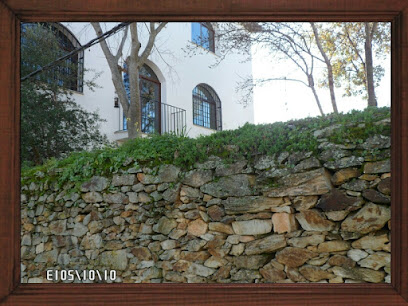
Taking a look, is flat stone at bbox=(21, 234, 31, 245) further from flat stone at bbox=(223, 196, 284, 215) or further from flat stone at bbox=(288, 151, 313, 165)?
flat stone at bbox=(288, 151, 313, 165)

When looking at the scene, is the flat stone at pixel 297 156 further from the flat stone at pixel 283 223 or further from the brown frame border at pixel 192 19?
the brown frame border at pixel 192 19

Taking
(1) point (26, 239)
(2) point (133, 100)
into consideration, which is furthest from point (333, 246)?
(1) point (26, 239)

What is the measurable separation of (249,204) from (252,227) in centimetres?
20

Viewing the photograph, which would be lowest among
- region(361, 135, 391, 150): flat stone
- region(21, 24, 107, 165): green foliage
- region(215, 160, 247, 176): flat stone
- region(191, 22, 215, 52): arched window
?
region(215, 160, 247, 176): flat stone

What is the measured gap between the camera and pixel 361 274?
2.81m

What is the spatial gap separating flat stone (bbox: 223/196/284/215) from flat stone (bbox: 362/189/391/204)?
0.68 metres

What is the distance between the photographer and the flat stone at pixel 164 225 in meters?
3.65

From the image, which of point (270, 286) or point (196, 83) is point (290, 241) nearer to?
point (270, 286)

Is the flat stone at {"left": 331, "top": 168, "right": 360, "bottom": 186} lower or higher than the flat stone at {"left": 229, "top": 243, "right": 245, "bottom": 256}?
higher

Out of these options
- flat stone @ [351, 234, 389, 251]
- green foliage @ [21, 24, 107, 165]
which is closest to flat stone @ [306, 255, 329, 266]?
flat stone @ [351, 234, 389, 251]

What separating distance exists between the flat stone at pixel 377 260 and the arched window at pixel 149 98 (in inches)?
155

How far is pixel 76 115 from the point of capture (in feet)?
18.9

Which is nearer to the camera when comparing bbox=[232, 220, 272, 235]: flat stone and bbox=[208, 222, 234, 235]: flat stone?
bbox=[232, 220, 272, 235]: flat stone

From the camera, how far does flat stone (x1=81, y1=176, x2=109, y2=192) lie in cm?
406
